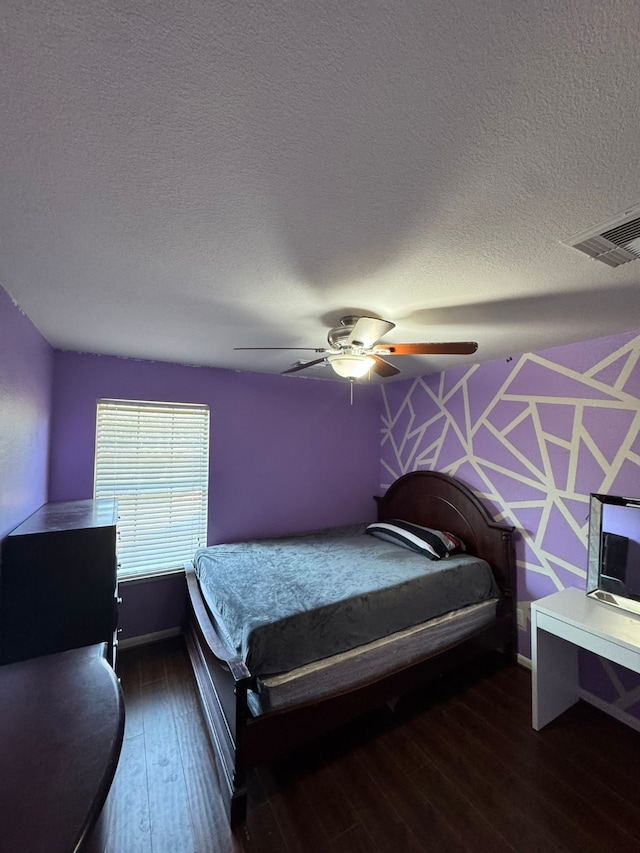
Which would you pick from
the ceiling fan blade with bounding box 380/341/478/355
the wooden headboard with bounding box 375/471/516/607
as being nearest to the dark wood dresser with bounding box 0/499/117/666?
the ceiling fan blade with bounding box 380/341/478/355

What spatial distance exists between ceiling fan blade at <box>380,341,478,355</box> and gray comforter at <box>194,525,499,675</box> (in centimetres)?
149

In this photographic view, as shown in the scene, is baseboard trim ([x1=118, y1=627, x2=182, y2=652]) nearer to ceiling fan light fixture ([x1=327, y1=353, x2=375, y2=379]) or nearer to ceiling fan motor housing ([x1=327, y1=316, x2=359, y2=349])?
ceiling fan light fixture ([x1=327, y1=353, x2=375, y2=379])

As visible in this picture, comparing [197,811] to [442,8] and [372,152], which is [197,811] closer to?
[372,152]

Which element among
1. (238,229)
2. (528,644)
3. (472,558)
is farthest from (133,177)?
(528,644)

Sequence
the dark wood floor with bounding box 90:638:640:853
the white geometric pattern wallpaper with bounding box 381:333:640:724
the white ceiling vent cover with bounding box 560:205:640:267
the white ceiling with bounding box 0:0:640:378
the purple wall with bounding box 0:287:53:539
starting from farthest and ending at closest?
Answer: the white geometric pattern wallpaper with bounding box 381:333:640:724, the purple wall with bounding box 0:287:53:539, the dark wood floor with bounding box 90:638:640:853, the white ceiling vent cover with bounding box 560:205:640:267, the white ceiling with bounding box 0:0:640:378

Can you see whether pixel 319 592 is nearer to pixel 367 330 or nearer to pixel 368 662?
pixel 368 662

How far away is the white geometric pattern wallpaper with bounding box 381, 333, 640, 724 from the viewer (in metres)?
2.30

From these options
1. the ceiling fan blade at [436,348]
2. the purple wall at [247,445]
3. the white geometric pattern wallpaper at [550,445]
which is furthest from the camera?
the purple wall at [247,445]

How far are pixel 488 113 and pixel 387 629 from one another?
2410 millimetres

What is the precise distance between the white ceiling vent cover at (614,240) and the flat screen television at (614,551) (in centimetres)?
160

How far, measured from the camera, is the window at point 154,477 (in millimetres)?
2934

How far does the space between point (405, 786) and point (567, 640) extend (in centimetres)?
126

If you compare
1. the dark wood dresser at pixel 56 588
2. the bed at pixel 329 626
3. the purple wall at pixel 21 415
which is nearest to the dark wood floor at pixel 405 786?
the bed at pixel 329 626

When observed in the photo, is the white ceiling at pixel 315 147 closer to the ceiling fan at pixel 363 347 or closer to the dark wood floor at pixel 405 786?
the ceiling fan at pixel 363 347
